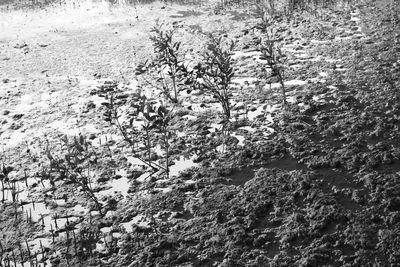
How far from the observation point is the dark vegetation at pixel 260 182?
4160mm

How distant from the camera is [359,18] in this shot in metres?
9.74

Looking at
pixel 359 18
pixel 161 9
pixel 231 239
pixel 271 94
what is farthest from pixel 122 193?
pixel 161 9

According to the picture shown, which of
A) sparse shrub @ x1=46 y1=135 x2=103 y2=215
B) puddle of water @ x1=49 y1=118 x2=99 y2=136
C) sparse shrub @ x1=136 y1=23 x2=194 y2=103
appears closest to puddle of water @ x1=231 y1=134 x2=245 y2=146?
sparse shrub @ x1=136 y1=23 x2=194 y2=103

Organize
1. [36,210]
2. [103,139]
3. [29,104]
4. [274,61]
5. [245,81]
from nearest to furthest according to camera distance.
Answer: [36,210], [103,139], [274,61], [245,81], [29,104]

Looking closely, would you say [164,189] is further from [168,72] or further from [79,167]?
[168,72]

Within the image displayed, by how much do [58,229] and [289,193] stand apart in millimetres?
2380

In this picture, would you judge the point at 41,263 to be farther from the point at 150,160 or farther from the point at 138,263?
the point at 150,160

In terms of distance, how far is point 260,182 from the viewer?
505 cm

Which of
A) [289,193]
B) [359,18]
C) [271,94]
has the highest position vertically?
[359,18]

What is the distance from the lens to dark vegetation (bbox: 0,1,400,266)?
13.6 ft

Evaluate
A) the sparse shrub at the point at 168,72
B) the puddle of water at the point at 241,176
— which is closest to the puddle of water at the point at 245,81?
the sparse shrub at the point at 168,72

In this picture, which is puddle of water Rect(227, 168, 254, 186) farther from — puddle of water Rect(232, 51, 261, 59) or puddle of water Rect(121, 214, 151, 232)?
puddle of water Rect(232, 51, 261, 59)

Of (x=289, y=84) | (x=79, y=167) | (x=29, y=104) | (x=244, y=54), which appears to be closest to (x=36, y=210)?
(x=79, y=167)

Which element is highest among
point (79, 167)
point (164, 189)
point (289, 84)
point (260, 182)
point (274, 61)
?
point (274, 61)
